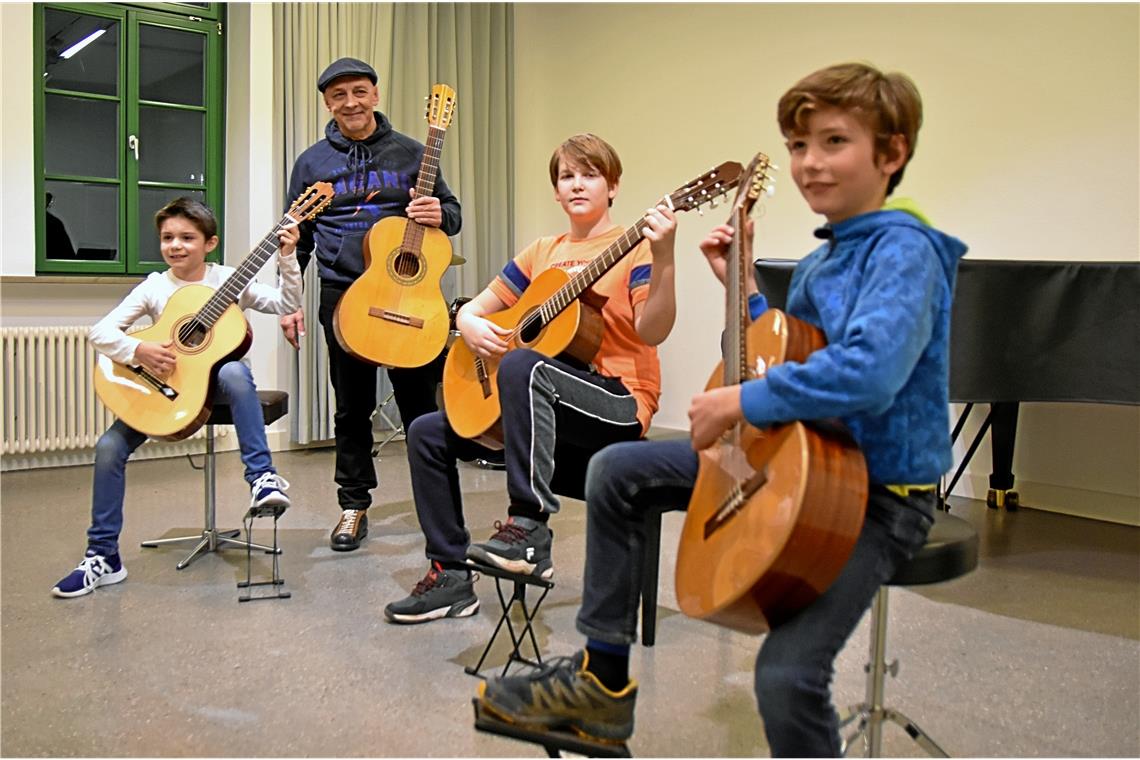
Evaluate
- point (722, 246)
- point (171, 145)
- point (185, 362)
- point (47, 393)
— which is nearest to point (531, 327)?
point (722, 246)

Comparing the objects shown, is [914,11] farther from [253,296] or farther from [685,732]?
[685,732]

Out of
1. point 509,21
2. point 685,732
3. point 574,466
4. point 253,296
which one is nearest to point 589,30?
point 509,21

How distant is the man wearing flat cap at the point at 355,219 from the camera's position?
315 cm

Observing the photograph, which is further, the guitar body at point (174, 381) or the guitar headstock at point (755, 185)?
the guitar body at point (174, 381)

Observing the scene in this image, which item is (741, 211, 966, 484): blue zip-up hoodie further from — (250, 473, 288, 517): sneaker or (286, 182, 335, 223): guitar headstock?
(286, 182, 335, 223): guitar headstock

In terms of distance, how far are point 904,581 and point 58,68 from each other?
470 centimetres

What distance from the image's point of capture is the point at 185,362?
288 centimetres

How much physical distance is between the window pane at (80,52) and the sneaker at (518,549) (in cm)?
387

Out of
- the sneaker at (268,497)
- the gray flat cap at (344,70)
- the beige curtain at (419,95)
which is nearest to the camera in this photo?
the sneaker at (268,497)

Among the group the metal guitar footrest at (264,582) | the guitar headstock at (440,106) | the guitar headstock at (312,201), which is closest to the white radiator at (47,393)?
the guitar headstock at (312,201)

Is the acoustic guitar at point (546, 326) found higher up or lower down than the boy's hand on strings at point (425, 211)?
lower down

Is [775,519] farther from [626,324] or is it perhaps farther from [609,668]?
[626,324]

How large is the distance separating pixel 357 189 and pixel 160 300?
2.33ft

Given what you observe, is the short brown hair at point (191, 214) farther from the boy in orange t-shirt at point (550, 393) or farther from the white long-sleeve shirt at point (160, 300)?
the boy in orange t-shirt at point (550, 393)
